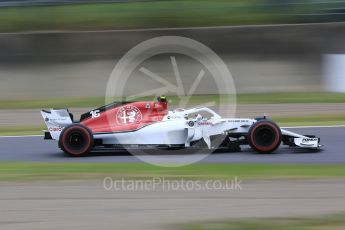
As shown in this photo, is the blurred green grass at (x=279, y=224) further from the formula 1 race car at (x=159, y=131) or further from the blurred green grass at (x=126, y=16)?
the blurred green grass at (x=126, y=16)

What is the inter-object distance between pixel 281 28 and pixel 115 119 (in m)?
13.8

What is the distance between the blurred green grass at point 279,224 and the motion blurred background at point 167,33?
1487cm

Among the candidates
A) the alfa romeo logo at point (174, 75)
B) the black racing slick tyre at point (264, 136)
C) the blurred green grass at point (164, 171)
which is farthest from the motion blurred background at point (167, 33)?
the blurred green grass at point (164, 171)

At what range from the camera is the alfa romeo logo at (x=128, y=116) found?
11.8m

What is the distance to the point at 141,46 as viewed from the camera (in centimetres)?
2541

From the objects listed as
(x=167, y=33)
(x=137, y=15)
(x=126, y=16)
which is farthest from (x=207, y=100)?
(x=126, y=16)

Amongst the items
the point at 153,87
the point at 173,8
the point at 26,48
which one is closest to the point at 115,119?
the point at 153,87

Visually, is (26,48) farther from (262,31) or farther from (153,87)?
(262,31)

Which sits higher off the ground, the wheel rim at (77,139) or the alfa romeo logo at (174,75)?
the alfa romeo logo at (174,75)

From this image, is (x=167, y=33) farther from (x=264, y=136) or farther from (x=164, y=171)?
(x=164, y=171)

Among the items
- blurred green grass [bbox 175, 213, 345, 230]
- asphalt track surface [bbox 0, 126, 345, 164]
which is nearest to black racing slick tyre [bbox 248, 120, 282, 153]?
asphalt track surface [bbox 0, 126, 345, 164]

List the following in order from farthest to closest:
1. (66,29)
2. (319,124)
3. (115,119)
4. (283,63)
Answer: (66,29)
(283,63)
(319,124)
(115,119)

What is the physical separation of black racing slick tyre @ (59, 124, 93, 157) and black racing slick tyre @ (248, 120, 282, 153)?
268 centimetres

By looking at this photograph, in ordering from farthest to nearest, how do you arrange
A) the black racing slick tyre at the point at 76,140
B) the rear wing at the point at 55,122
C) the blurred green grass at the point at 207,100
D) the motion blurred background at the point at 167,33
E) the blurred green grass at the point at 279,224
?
the motion blurred background at the point at 167,33 < the blurred green grass at the point at 207,100 < the rear wing at the point at 55,122 < the black racing slick tyre at the point at 76,140 < the blurred green grass at the point at 279,224
